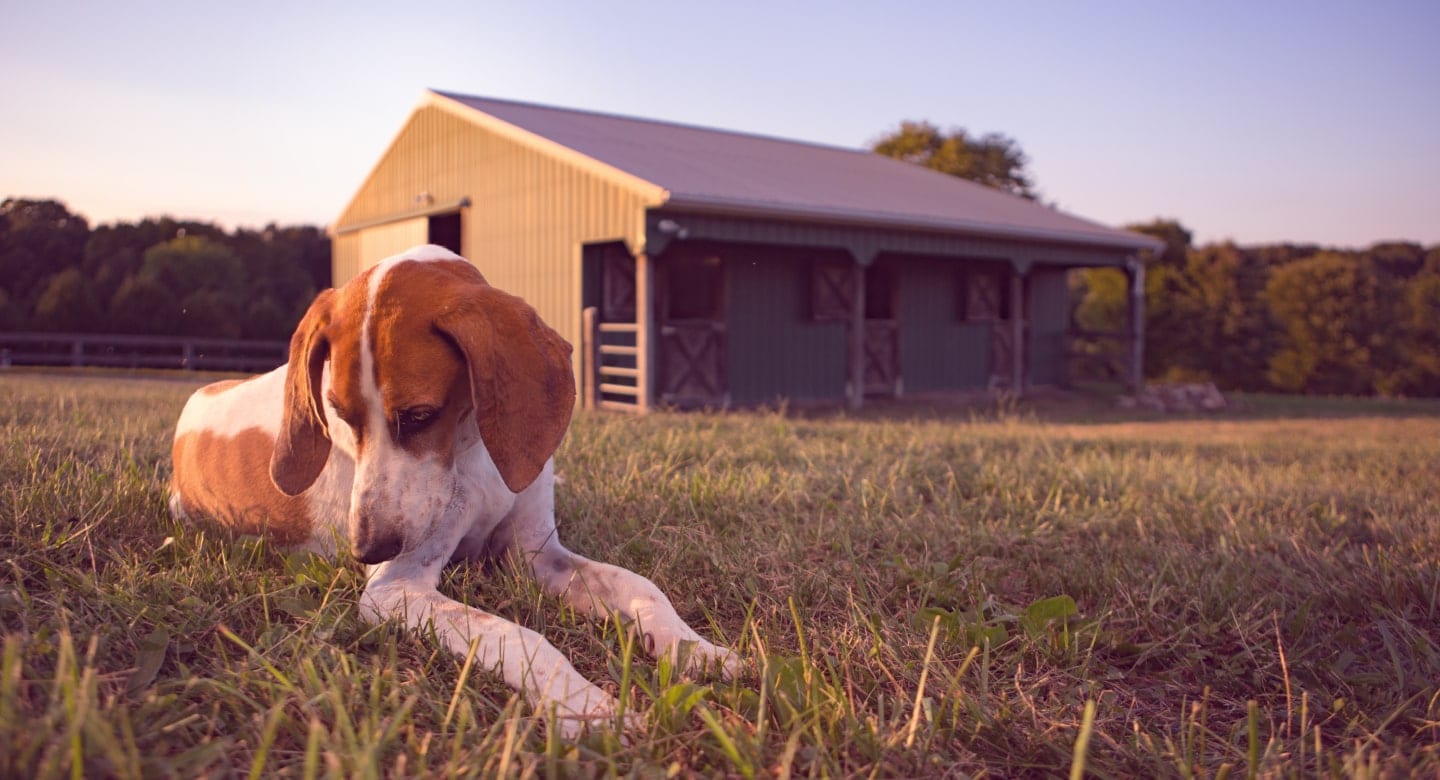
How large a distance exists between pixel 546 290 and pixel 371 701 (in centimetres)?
1243

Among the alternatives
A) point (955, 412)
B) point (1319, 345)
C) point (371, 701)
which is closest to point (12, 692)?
point (371, 701)

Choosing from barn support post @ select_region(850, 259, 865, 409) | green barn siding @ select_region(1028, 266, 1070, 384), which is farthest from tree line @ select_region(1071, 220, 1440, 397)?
barn support post @ select_region(850, 259, 865, 409)

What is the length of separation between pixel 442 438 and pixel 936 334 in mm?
15446

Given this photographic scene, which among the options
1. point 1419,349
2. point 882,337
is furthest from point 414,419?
point 1419,349

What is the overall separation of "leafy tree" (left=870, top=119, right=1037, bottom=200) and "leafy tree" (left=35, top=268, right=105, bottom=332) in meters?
24.9

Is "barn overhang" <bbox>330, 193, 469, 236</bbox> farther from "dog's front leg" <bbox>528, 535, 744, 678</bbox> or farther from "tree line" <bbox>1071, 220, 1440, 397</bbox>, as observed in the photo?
"tree line" <bbox>1071, 220, 1440, 397</bbox>

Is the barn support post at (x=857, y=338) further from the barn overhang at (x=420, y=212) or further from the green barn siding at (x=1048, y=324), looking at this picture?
the barn overhang at (x=420, y=212)

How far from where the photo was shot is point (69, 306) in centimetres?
1984

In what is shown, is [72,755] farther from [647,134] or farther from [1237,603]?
[647,134]

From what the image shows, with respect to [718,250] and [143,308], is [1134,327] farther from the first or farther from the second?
[143,308]

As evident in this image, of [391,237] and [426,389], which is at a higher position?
[391,237]

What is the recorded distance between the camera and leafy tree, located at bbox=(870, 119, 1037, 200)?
33562mm

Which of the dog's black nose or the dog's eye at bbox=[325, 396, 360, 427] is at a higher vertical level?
the dog's eye at bbox=[325, 396, 360, 427]

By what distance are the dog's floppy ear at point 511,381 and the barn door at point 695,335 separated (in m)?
10.9
